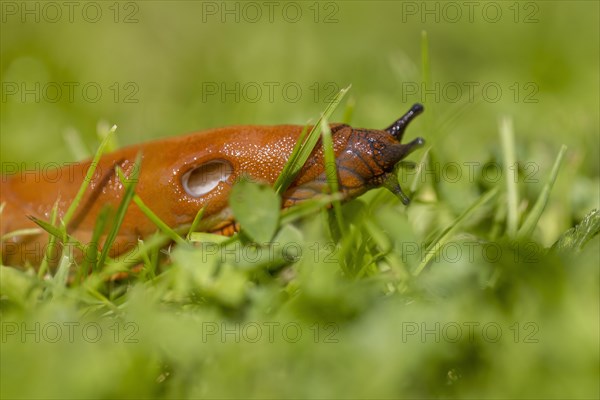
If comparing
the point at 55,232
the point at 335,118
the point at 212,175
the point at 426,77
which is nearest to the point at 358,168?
the point at 212,175

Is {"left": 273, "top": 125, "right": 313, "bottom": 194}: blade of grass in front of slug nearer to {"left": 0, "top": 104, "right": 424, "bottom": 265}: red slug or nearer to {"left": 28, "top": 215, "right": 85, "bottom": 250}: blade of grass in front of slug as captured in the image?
{"left": 0, "top": 104, "right": 424, "bottom": 265}: red slug

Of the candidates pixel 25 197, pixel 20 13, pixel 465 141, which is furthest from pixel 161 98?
pixel 25 197

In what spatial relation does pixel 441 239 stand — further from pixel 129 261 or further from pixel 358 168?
pixel 129 261

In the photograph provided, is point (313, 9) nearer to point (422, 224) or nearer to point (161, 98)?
point (161, 98)

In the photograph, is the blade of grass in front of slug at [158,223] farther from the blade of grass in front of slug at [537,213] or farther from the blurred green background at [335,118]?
the blade of grass in front of slug at [537,213]

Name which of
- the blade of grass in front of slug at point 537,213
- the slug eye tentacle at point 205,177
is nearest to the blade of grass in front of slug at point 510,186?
the blade of grass in front of slug at point 537,213

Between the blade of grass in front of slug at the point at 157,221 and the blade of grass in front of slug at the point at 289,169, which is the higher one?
the blade of grass in front of slug at the point at 289,169
